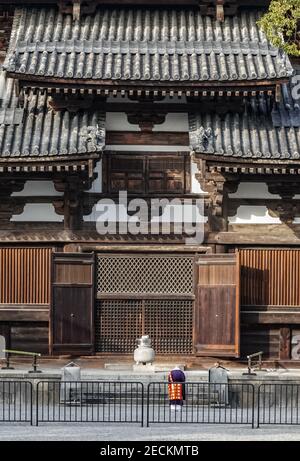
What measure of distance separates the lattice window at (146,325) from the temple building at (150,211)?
3cm

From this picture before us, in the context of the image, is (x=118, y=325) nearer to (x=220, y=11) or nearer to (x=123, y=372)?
(x=123, y=372)

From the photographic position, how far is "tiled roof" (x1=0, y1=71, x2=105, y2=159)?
37.6 metres

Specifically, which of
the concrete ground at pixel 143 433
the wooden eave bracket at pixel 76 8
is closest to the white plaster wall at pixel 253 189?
the wooden eave bracket at pixel 76 8

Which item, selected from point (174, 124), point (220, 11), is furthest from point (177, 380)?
point (220, 11)

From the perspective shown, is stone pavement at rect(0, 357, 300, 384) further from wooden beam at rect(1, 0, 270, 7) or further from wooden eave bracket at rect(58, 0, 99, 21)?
wooden beam at rect(1, 0, 270, 7)

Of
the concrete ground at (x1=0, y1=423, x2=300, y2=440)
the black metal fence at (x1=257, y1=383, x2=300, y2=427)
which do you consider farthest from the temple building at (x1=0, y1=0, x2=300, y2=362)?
the concrete ground at (x1=0, y1=423, x2=300, y2=440)

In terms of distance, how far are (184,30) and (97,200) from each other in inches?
227

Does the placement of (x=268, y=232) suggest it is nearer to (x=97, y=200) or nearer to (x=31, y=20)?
(x=97, y=200)

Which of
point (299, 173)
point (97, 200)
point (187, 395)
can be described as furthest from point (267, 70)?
point (187, 395)

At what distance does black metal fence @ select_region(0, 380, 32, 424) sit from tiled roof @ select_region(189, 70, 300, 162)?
7.71m

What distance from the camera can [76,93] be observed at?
126 feet

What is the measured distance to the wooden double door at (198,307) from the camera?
3806 centimetres

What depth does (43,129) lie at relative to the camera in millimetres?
38781

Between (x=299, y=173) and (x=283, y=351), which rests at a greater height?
(x=299, y=173)
